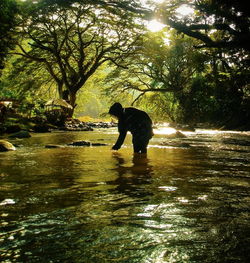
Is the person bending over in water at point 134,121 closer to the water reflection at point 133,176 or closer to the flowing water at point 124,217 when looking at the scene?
the water reflection at point 133,176

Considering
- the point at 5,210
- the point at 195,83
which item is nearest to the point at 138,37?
the point at 195,83

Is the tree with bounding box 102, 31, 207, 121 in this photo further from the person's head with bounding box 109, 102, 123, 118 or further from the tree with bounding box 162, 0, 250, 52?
the person's head with bounding box 109, 102, 123, 118

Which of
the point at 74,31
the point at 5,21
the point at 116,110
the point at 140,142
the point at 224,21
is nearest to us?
the point at 116,110

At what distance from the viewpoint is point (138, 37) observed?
3009cm

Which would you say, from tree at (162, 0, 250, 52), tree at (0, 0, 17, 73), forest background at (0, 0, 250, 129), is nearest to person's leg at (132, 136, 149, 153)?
tree at (162, 0, 250, 52)

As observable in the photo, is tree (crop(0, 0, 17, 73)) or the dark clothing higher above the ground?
tree (crop(0, 0, 17, 73))

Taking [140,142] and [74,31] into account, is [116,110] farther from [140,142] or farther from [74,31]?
[74,31]

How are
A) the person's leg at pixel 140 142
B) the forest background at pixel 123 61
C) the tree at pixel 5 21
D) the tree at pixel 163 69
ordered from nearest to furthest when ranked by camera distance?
the person's leg at pixel 140 142
the tree at pixel 5 21
the forest background at pixel 123 61
the tree at pixel 163 69

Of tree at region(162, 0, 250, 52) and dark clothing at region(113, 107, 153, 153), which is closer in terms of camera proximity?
dark clothing at region(113, 107, 153, 153)

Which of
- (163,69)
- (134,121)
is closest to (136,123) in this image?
(134,121)

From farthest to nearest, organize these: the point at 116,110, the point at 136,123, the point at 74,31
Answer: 1. the point at 74,31
2. the point at 136,123
3. the point at 116,110

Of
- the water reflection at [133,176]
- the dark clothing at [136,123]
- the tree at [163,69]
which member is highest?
the tree at [163,69]

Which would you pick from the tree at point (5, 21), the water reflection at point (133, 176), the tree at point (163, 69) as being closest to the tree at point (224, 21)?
the water reflection at point (133, 176)

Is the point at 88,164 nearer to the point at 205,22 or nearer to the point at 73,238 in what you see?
the point at 73,238
